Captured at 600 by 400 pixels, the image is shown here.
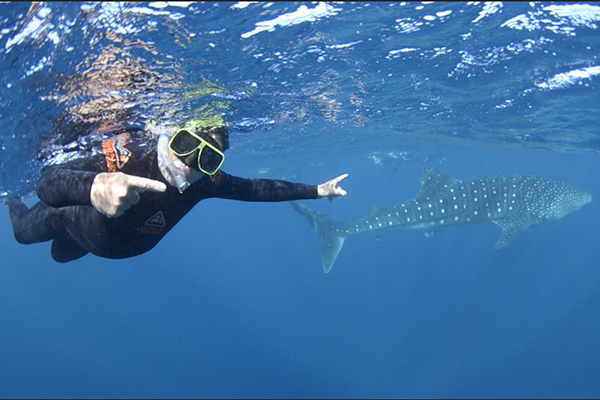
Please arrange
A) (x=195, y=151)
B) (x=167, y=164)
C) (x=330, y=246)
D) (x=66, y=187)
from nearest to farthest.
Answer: (x=66, y=187)
(x=195, y=151)
(x=167, y=164)
(x=330, y=246)

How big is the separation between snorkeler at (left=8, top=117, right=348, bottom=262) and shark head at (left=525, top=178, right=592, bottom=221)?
9.08 m

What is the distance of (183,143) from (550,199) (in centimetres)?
1224

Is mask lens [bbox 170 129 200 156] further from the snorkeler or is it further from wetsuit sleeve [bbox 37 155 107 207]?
wetsuit sleeve [bbox 37 155 107 207]

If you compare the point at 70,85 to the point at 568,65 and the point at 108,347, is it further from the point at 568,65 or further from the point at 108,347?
the point at 108,347

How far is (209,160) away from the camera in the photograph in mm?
4273

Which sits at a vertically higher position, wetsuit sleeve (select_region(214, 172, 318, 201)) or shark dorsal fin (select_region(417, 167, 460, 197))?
wetsuit sleeve (select_region(214, 172, 318, 201))

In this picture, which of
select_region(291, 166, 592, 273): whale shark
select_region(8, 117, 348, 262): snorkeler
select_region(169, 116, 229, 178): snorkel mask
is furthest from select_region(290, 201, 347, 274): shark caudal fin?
select_region(169, 116, 229, 178): snorkel mask

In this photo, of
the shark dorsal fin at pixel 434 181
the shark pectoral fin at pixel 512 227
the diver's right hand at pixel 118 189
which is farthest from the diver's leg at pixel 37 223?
the shark pectoral fin at pixel 512 227

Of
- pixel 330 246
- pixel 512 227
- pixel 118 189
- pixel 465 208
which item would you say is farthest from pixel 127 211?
pixel 512 227

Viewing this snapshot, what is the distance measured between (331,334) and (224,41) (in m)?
27.2

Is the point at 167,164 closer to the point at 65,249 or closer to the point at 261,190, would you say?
the point at 261,190

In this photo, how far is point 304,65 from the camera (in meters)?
8.83

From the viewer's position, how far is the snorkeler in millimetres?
3133

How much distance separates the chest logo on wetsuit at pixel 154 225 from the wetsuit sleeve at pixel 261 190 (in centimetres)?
101
